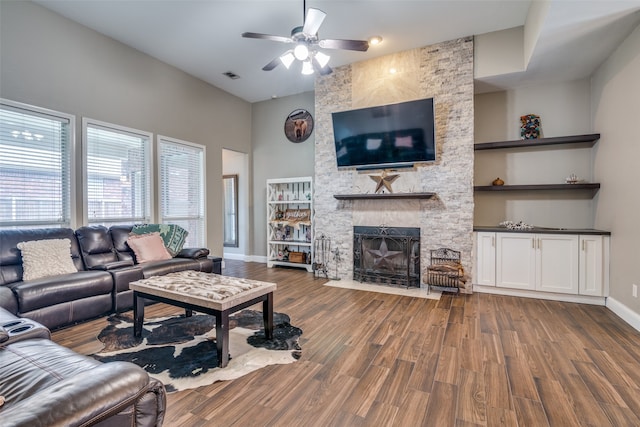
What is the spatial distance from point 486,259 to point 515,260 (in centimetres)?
34

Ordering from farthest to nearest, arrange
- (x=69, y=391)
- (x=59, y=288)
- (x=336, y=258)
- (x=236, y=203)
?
(x=236, y=203)
(x=336, y=258)
(x=59, y=288)
(x=69, y=391)

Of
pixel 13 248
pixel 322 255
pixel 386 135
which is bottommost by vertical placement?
pixel 322 255

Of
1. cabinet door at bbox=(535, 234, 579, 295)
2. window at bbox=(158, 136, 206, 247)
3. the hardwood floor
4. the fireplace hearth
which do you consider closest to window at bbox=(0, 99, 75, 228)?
window at bbox=(158, 136, 206, 247)

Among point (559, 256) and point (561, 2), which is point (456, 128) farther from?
point (559, 256)

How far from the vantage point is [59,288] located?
9.44 ft

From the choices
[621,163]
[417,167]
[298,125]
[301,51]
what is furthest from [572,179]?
[298,125]

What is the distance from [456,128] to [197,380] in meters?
4.31

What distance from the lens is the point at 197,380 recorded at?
82.0 inches

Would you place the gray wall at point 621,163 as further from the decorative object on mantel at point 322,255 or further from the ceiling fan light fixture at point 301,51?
the decorative object on mantel at point 322,255

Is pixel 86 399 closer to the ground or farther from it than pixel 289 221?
closer to the ground

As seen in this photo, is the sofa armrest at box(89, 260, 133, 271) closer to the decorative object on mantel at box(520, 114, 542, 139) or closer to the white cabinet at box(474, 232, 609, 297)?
the white cabinet at box(474, 232, 609, 297)

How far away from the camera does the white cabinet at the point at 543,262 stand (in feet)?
12.1

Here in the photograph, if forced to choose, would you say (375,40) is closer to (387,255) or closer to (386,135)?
(386,135)

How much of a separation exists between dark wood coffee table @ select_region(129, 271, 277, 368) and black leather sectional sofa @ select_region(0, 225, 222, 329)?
30.5 inches
